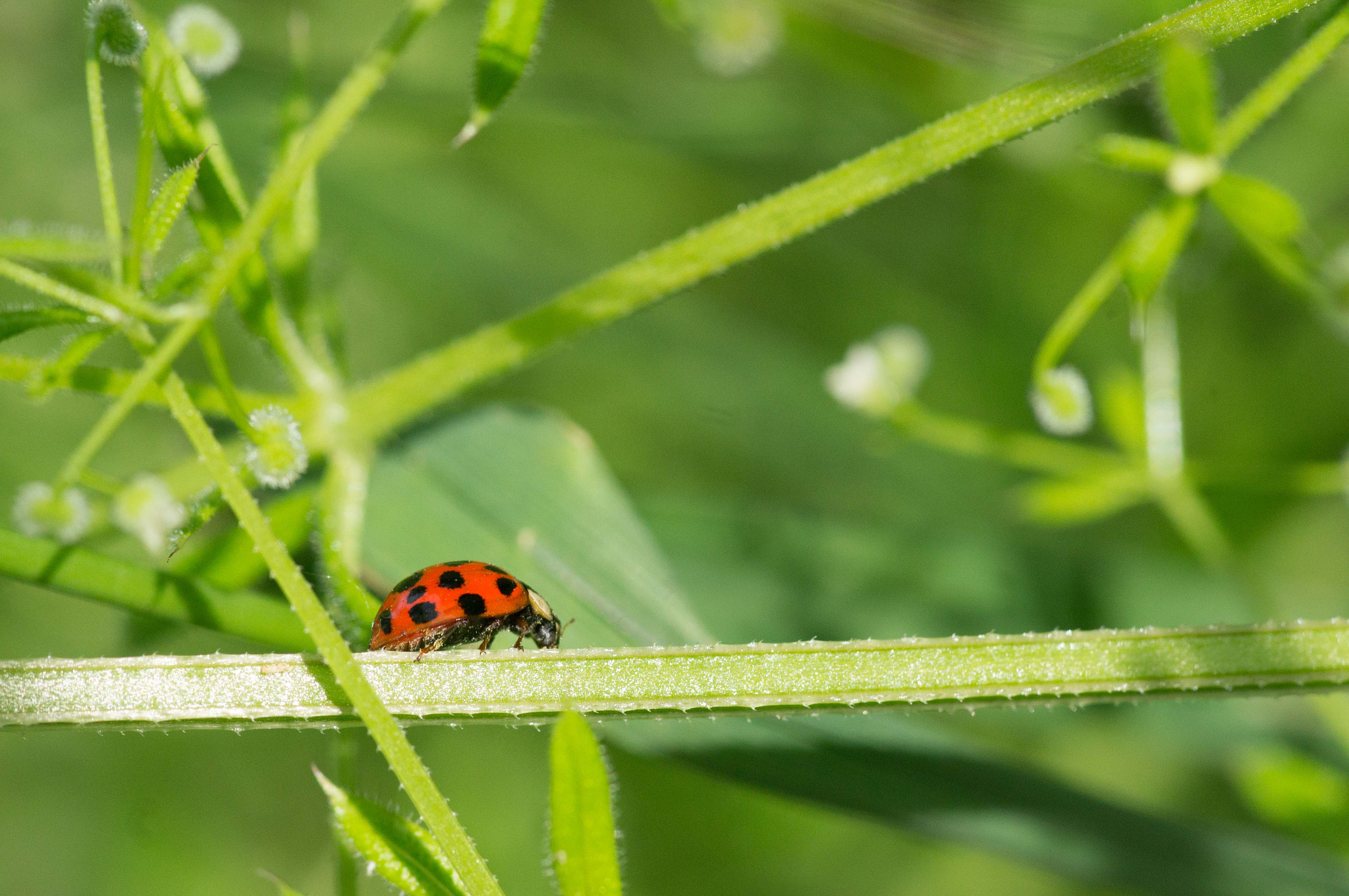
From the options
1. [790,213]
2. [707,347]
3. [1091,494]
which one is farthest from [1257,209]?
[707,347]

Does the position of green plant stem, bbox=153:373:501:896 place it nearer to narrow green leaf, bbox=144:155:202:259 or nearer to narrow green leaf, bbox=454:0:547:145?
narrow green leaf, bbox=144:155:202:259

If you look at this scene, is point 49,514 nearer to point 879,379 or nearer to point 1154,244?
point 879,379

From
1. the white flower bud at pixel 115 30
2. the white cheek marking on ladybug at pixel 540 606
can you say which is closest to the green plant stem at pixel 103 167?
the white flower bud at pixel 115 30

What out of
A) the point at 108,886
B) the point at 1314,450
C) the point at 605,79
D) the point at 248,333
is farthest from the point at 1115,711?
the point at 108,886

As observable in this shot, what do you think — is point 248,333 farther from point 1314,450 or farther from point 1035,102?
point 1314,450

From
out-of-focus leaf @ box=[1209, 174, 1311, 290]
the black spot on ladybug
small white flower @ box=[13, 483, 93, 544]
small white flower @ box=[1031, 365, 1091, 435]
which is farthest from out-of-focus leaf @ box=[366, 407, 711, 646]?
out-of-focus leaf @ box=[1209, 174, 1311, 290]

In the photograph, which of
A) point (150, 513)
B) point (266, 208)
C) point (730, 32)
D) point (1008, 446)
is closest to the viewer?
point (266, 208)

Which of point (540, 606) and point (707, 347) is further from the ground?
point (707, 347)
